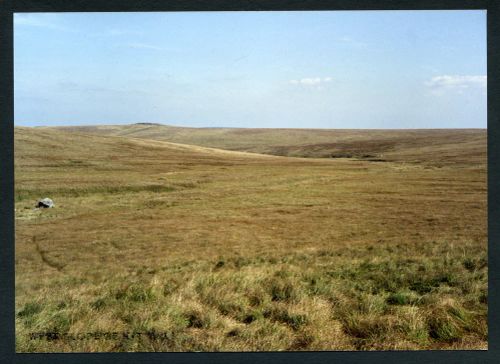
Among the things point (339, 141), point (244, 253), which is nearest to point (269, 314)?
point (244, 253)

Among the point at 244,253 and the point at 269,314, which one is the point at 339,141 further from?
the point at 269,314

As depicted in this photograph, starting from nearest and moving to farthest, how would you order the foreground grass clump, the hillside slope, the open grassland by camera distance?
the foreground grass clump
the open grassland
the hillside slope

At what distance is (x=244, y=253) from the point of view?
8453 millimetres

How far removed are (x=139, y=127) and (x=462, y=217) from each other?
2600 inches

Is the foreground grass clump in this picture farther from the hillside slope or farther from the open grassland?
the hillside slope

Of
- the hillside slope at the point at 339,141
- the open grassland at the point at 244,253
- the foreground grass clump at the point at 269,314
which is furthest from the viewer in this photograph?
the hillside slope at the point at 339,141

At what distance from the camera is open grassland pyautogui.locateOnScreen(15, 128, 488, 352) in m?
3.07

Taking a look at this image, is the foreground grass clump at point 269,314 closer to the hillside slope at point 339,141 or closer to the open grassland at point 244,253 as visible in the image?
the open grassland at point 244,253

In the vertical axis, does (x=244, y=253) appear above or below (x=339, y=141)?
below

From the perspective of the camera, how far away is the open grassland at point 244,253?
3.07 meters

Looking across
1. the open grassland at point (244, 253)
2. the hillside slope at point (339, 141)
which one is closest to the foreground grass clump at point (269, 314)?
the open grassland at point (244, 253)

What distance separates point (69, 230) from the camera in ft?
35.5

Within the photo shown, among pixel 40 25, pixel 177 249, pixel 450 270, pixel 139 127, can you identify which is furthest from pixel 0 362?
pixel 139 127

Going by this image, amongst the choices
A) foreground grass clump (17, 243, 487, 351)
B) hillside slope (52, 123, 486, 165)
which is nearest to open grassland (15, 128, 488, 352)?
foreground grass clump (17, 243, 487, 351)
